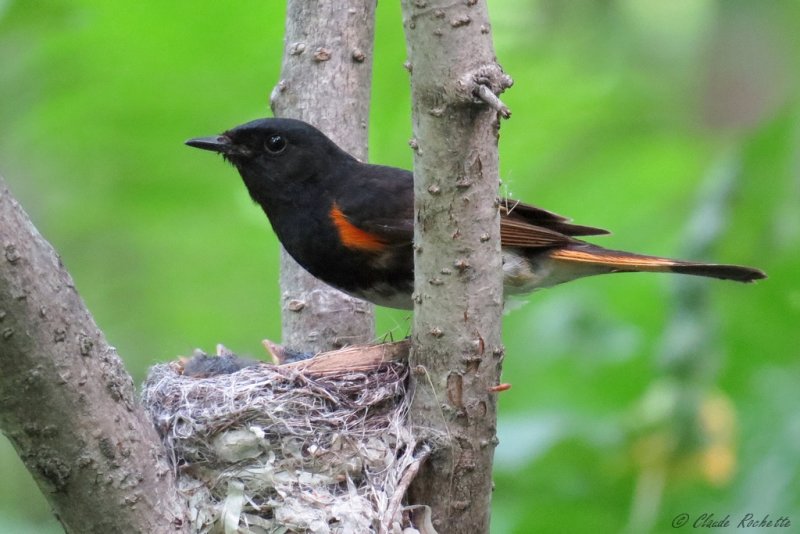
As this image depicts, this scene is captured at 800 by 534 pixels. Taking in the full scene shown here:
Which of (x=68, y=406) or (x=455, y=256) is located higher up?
(x=455, y=256)

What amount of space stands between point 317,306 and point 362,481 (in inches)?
53.6

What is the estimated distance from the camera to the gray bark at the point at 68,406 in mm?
2590

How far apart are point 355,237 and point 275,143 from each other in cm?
67

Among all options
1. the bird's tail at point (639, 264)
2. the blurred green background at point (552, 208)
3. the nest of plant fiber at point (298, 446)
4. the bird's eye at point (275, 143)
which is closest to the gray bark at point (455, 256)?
the nest of plant fiber at point (298, 446)

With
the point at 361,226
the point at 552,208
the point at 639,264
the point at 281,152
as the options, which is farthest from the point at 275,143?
the point at 552,208

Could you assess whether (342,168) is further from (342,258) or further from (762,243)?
(762,243)

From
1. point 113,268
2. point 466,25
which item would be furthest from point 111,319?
point 466,25

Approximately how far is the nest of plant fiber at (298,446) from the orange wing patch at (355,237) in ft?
1.55

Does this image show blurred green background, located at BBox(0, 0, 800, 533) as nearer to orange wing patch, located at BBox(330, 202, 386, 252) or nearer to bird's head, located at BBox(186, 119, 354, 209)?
orange wing patch, located at BBox(330, 202, 386, 252)

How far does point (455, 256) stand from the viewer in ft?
10.00

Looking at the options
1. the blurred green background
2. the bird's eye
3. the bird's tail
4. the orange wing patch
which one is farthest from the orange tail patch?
the bird's eye

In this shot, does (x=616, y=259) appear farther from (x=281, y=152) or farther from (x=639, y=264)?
(x=281, y=152)

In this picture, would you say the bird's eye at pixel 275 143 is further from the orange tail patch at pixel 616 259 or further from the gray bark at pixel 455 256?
the gray bark at pixel 455 256

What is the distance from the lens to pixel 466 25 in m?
2.73
